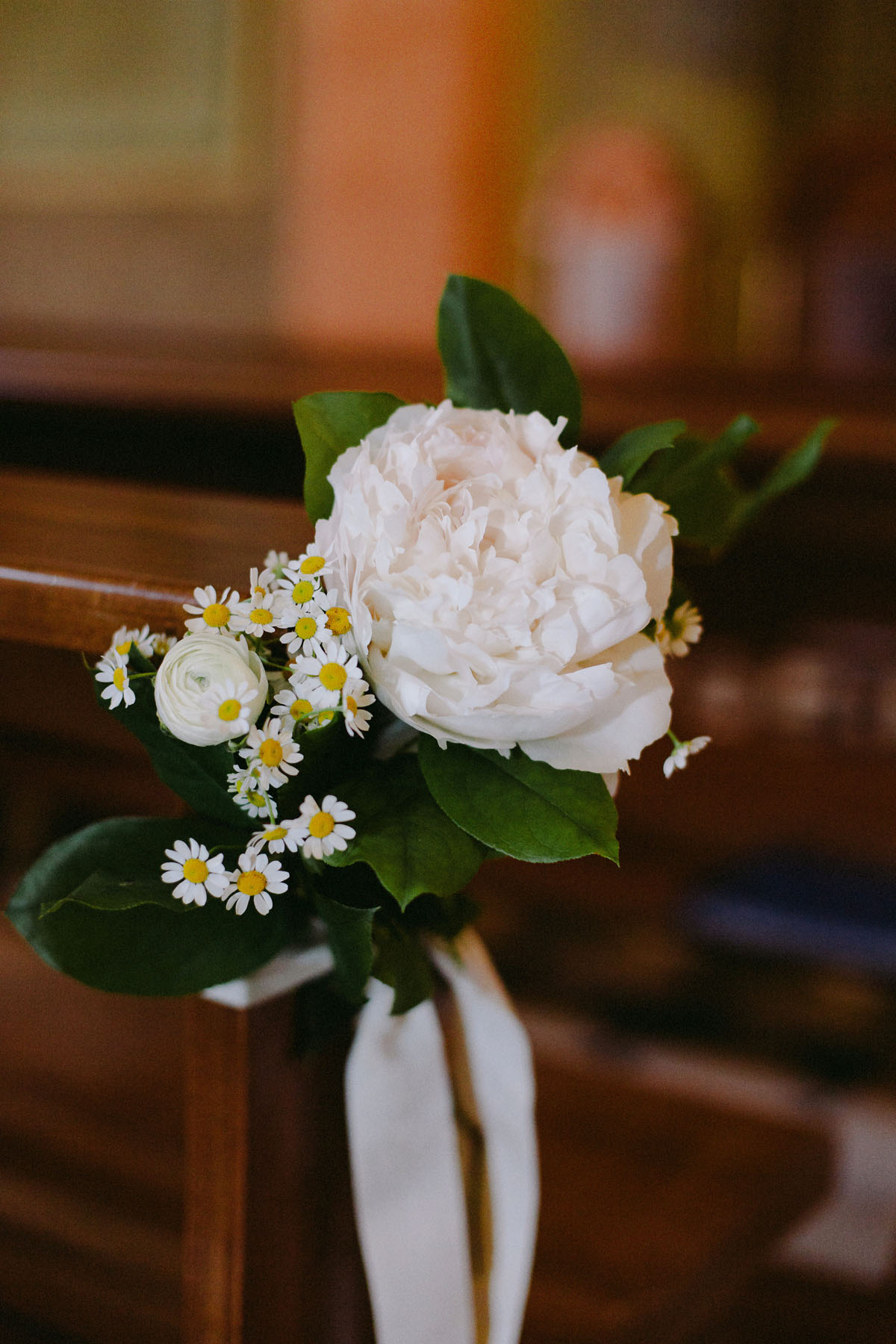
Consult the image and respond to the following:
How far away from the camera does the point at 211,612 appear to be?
0.42m

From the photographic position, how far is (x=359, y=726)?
1.39 ft

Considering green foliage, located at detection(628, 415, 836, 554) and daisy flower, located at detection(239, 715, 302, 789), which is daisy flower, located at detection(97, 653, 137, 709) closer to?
daisy flower, located at detection(239, 715, 302, 789)

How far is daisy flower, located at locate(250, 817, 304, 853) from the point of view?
41 cm

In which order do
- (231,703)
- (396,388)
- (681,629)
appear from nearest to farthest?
1. (231,703)
2. (681,629)
3. (396,388)

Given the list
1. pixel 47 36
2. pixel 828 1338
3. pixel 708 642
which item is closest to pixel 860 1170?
pixel 828 1338

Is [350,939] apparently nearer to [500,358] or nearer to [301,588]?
[301,588]

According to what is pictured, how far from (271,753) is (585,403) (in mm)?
907

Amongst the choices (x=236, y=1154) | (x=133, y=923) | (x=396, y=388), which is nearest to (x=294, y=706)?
(x=133, y=923)

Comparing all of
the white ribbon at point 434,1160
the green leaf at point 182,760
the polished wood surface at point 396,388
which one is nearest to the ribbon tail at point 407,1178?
the white ribbon at point 434,1160

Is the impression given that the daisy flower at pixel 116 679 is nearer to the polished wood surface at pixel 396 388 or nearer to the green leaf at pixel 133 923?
the green leaf at pixel 133 923

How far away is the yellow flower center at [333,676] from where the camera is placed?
419 mm

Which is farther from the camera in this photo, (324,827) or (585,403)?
(585,403)

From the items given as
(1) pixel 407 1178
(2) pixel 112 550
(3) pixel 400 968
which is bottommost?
(1) pixel 407 1178

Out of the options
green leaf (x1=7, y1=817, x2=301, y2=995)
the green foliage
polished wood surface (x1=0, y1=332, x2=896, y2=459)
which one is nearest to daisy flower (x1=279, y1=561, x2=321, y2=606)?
green leaf (x1=7, y1=817, x2=301, y2=995)
